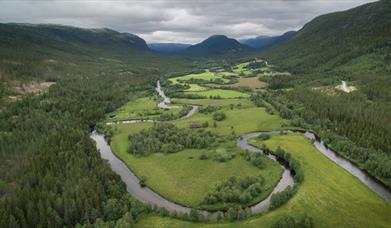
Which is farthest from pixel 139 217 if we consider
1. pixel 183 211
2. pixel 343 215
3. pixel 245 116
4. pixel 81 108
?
pixel 81 108

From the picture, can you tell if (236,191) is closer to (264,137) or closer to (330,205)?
(330,205)

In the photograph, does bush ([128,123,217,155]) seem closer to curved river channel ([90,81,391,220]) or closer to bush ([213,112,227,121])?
curved river channel ([90,81,391,220])

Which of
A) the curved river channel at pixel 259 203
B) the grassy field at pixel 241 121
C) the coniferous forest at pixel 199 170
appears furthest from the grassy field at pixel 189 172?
the grassy field at pixel 241 121

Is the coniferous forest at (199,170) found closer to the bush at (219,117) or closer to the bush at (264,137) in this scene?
the bush at (219,117)

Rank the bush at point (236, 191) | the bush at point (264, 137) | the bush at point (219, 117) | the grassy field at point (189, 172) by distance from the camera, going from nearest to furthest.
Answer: the bush at point (236, 191), the grassy field at point (189, 172), the bush at point (264, 137), the bush at point (219, 117)

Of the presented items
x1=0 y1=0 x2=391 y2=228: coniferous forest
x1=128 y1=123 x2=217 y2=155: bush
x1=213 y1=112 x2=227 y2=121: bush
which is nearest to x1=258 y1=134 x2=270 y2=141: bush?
x1=0 y1=0 x2=391 y2=228: coniferous forest

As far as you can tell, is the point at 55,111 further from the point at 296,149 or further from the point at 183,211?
the point at 296,149

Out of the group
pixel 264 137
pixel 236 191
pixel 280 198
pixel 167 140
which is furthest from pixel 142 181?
pixel 264 137
